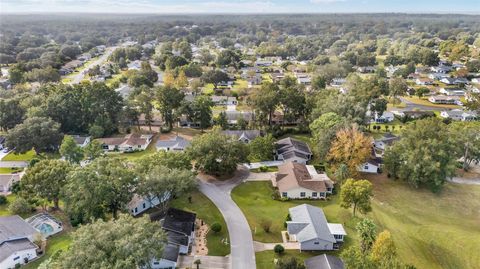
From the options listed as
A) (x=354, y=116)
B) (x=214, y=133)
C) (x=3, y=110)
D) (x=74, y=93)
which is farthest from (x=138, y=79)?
(x=354, y=116)

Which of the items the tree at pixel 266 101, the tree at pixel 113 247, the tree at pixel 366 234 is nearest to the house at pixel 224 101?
the tree at pixel 266 101

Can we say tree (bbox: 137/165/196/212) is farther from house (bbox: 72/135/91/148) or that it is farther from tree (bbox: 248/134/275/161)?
house (bbox: 72/135/91/148)

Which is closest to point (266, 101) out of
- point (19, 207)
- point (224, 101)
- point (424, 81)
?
point (224, 101)

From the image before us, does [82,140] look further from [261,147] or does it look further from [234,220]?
[234,220]

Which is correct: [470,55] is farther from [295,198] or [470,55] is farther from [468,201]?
[295,198]

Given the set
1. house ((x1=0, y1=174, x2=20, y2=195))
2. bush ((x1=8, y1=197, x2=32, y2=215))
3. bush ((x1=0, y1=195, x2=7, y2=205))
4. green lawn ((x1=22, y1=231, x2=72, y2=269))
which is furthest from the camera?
house ((x1=0, y1=174, x2=20, y2=195))

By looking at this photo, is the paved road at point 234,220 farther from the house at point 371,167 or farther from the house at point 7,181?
the house at point 7,181

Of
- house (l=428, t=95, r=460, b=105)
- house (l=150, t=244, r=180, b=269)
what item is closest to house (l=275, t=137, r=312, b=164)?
house (l=150, t=244, r=180, b=269)
